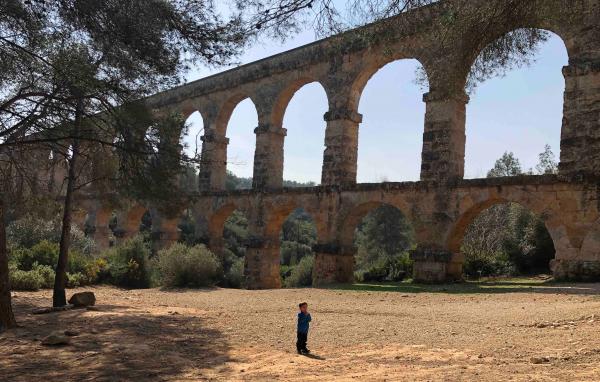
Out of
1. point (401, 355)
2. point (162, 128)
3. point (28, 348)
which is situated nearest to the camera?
point (401, 355)

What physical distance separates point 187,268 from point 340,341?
413 inches

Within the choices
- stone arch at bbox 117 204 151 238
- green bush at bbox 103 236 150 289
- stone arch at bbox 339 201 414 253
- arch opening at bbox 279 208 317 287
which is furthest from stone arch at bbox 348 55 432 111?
stone arch at bbox 117 204 151 238

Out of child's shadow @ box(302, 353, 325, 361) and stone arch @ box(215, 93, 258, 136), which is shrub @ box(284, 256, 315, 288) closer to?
stone arch @ box(215, 93, 258, 136)

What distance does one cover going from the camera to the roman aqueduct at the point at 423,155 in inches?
304

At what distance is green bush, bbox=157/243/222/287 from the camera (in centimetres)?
1661

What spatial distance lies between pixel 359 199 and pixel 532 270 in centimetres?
656

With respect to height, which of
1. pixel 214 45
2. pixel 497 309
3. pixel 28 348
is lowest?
pixel 28 348

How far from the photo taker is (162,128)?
32.5 ft

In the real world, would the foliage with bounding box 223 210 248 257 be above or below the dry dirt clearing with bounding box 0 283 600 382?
Answer: above

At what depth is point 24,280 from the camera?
14555 millimetres

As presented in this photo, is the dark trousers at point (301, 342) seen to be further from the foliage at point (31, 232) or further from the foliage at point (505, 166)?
the foliage at point (505, 166)

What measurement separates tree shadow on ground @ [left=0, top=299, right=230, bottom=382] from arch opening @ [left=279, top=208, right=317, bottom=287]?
11386mm

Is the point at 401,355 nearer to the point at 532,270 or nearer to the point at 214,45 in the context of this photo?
the point at 214,45

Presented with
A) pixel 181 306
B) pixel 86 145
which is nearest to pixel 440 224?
pixel 181 306
